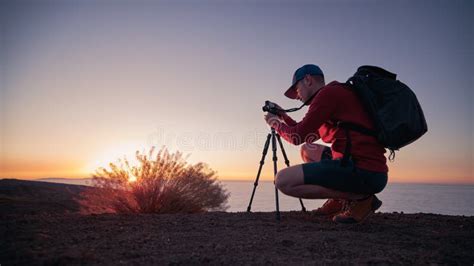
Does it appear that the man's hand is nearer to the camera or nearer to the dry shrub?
the camera

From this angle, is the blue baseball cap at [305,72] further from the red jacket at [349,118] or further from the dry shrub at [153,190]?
the dry shrub at [153,190]

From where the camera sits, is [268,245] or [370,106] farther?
[370,106]

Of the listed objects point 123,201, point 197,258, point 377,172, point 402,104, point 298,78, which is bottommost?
point 197,258

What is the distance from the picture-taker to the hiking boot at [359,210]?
389cm

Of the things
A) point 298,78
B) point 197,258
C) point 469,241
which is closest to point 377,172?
point 469,241

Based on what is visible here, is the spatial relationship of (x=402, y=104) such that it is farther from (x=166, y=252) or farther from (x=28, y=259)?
(x=28, y=259)

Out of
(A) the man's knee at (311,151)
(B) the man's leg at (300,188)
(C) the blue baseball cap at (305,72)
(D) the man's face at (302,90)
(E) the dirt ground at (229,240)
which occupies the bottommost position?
(E) the dirt ground at (229,240)

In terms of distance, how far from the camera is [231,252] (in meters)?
2.63

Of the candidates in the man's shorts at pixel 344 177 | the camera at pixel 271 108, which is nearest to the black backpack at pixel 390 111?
the man's shorts at pixel 344 177

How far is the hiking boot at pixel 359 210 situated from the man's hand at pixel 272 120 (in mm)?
1370

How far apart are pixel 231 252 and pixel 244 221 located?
140cm

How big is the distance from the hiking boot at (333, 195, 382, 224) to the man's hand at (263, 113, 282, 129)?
4.49ft

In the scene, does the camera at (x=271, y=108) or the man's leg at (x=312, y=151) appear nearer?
the camera at (x=271, y=108)

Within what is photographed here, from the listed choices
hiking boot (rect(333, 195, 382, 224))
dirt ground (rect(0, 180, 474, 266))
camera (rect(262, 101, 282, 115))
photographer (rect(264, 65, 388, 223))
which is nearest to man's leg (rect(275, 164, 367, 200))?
photographer (rect(264, 65, 388, 223))
